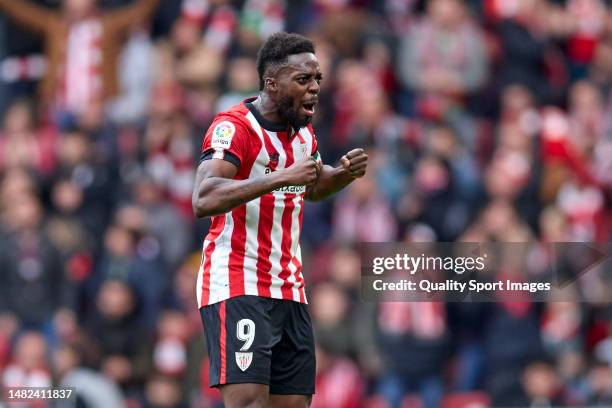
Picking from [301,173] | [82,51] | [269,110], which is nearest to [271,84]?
[269,110]

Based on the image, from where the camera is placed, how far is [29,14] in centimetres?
1714

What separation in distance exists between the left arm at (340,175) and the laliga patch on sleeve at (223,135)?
25.1 inches

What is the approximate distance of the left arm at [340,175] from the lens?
25.3 ft

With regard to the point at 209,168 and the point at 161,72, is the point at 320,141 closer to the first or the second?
the point at 161,72

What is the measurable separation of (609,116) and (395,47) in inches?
98.3

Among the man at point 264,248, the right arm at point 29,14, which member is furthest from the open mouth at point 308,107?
the right arm at point 29,14

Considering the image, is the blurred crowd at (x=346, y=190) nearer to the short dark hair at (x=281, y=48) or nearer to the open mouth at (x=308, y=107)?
the open mouth at (x=308, y=107)

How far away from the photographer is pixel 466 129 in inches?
571

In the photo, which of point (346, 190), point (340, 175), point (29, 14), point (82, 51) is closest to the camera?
point (340, 175)

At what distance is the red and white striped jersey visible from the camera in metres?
7.65

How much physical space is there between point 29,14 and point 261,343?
10.5 meters

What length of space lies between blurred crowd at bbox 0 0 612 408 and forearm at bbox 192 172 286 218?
5.12 m

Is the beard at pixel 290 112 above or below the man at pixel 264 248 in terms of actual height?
above

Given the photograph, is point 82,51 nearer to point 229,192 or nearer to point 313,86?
point 313,86
